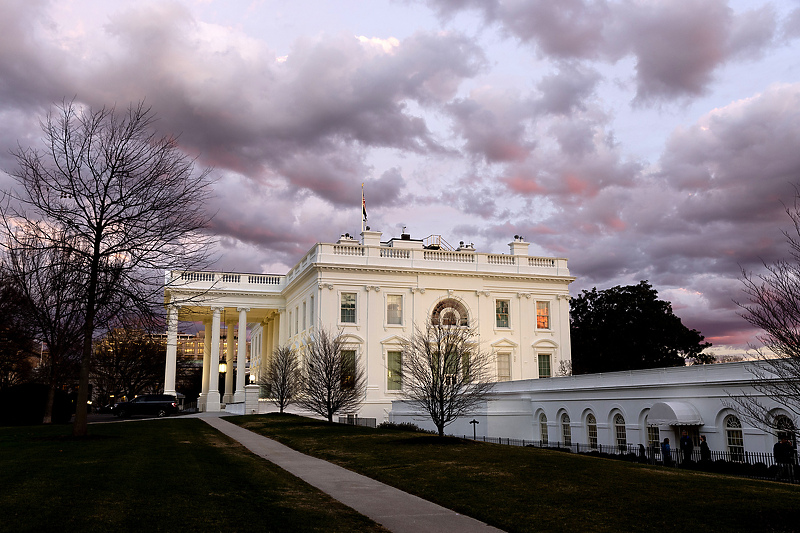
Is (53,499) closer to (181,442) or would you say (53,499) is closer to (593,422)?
(181,442)

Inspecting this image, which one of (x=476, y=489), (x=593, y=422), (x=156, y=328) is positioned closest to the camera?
(x=476, y=489)

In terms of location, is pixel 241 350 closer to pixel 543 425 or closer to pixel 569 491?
pixel 543 425

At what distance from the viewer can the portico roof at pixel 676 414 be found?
27.9m

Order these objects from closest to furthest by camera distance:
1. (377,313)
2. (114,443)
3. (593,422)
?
(114,443) → (593,422) → (377,313)

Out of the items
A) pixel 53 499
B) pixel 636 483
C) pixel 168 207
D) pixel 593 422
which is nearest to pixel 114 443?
pixel 168 207

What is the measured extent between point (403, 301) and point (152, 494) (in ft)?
136

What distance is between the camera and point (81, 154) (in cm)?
2245

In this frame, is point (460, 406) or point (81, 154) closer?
point (81, 154)

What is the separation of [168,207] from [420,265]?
108ft

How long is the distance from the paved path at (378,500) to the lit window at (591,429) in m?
20.1

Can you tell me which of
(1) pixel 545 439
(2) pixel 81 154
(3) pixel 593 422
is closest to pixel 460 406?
(3) pixel 593 422

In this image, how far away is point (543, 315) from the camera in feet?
189

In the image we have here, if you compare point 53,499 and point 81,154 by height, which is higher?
point 81,154

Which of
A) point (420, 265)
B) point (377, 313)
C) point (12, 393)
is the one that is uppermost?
point (420, 265)
